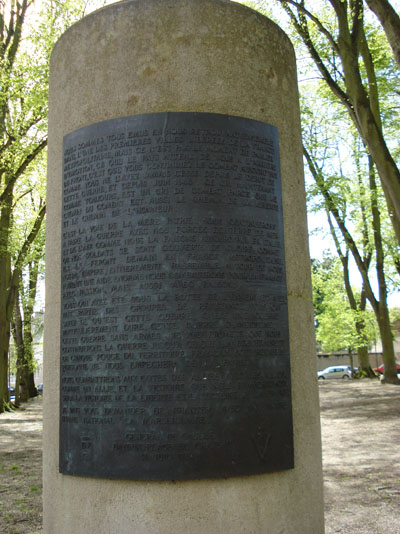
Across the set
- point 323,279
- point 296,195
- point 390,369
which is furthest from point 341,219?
point 296,195

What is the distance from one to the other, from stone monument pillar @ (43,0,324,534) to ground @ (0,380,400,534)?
5.31 feet

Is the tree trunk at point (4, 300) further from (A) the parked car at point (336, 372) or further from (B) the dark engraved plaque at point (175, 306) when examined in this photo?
(A) the parked car at point (336, 372)

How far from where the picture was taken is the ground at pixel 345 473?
19.1 feet

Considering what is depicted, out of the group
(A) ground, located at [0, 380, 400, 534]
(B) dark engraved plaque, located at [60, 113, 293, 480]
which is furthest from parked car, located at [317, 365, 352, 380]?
(B) dark engraved plaque, located at [60, 113, 293, 480]

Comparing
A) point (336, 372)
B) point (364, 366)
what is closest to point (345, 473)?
point (364, 366)

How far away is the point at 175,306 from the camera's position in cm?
420

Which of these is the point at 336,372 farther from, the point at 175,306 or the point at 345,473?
the point at 175,306

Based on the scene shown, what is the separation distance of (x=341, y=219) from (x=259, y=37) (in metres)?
21.6

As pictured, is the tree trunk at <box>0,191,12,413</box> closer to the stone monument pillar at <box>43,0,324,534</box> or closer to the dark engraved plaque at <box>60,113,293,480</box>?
the stone monument pillar at <box>43,0,324,534</box>

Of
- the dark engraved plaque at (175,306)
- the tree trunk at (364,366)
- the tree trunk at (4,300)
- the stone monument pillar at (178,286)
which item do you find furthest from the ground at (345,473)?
the tree trunk at (364,366)

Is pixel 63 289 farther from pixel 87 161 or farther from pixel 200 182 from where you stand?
pixel 200 182

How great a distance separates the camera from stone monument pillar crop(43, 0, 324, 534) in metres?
4.06

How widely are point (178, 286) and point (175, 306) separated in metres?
0.16

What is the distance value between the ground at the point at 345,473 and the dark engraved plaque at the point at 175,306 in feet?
7.12
